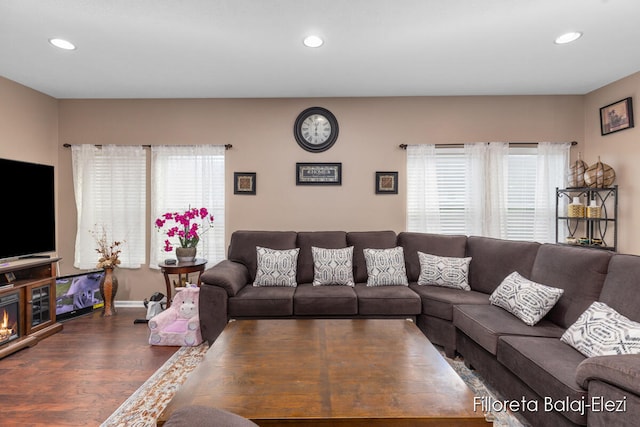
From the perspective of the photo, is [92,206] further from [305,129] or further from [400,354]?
[400,354]

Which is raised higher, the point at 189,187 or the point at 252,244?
the point at 189,187

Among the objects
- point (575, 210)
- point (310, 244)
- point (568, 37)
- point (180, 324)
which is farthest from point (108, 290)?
point (575, 210)

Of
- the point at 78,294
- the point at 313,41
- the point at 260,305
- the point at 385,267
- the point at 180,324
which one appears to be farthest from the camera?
the point at 78,294

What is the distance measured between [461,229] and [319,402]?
3.17 m

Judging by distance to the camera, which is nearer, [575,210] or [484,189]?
[575,210]

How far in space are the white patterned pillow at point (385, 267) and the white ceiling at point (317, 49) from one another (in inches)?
72.8

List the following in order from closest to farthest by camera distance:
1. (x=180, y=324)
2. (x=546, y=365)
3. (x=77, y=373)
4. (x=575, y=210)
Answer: (x=546, y=365), (x=77, y=373), (x=180, y=324), (x=575, y=210)

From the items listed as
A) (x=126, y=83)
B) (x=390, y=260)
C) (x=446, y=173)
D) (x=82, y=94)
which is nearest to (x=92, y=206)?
(x=82, y=94)

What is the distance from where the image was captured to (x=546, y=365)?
1647 millimetres

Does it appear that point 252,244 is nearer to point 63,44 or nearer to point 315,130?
point 315,130

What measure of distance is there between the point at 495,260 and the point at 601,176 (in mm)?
1561

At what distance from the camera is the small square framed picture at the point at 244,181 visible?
393 centimetres

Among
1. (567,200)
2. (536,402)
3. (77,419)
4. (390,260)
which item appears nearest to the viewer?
(536,402)

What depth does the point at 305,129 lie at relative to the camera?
392 cm
